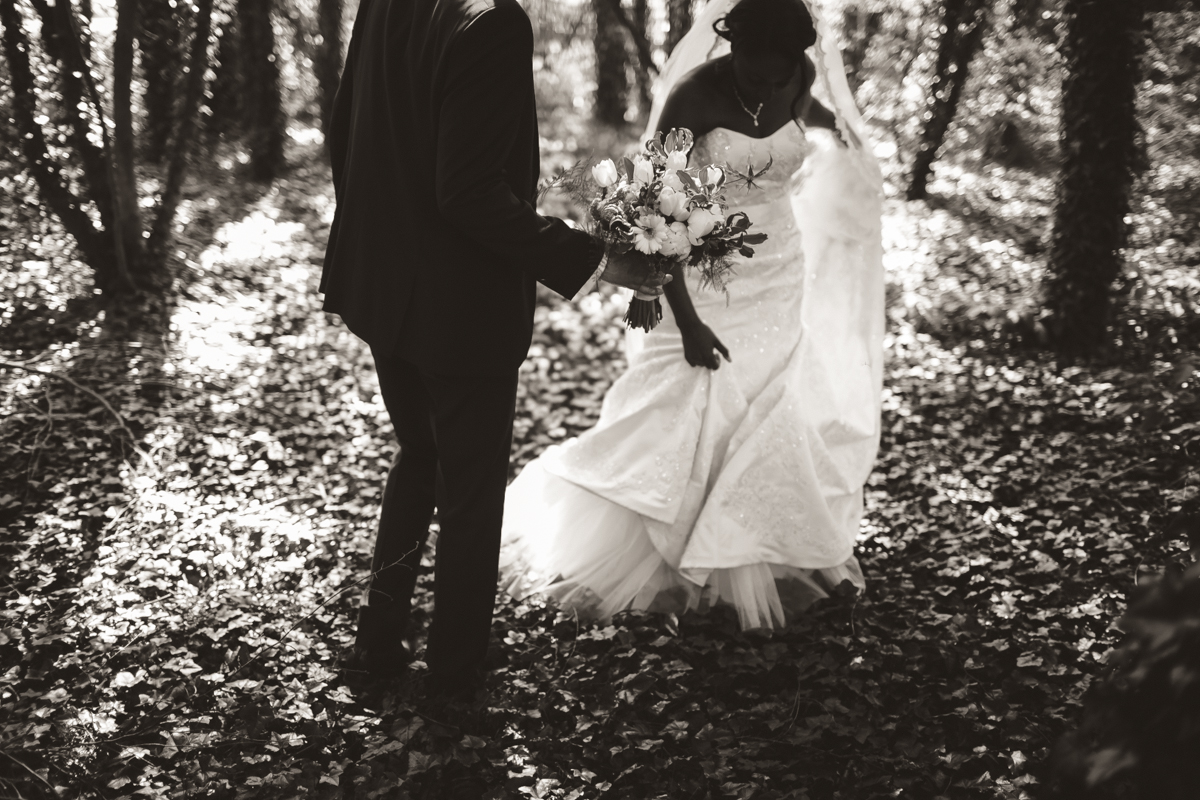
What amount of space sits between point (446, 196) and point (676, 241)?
0.86m

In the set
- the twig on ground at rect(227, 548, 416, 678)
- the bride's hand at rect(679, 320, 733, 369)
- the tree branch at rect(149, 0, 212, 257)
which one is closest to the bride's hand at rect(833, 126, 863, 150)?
the bride's hand at rect(679, 320, 733, 369)

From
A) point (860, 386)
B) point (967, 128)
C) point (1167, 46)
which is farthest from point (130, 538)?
point (967, 128)

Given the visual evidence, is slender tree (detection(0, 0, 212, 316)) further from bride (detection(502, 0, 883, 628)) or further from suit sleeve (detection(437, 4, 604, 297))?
suit sleeve (detection(437, 4, 604, 297))

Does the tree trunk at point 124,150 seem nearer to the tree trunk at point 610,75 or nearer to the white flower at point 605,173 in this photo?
the white flower at point 605,173

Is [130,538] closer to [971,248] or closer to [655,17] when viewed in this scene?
[971,248]

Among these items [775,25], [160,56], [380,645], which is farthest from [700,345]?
[160,56]

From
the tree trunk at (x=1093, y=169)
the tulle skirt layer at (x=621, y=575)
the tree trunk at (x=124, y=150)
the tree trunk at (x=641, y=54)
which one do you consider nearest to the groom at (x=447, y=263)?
the tulle skirt layer at (x=621, y=575)

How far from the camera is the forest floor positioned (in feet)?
10.1

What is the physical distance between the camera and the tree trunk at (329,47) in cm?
1108

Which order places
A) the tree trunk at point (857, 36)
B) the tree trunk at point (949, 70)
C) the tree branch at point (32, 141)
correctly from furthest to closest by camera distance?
the tree trunk at point (857, 36) < the tree trunk at point (949, 70) < the tree branch at point (32, 141)

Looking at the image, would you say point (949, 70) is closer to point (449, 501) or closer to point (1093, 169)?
point (1093, 169)

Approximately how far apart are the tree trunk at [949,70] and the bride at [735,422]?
6693 mm

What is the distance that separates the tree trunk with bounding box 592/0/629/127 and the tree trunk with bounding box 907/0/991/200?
7.01 m

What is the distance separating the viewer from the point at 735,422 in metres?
3.96
